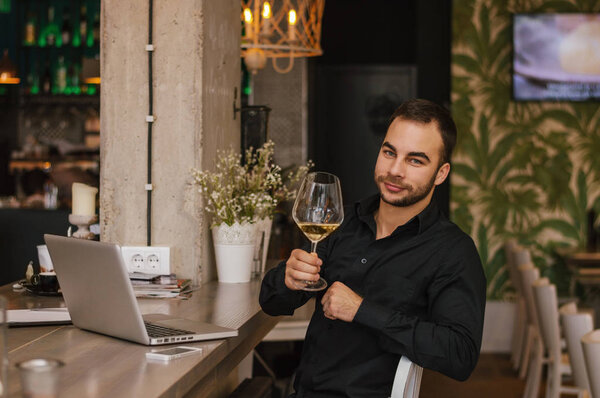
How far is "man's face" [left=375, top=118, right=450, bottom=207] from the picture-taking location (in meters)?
2.18

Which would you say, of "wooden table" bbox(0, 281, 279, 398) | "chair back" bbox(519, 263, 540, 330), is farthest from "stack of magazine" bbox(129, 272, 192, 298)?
"chair back" bbox(519, 263, 540, 330)

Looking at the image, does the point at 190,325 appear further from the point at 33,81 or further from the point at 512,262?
the point at 33,81

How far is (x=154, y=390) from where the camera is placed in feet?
5.17

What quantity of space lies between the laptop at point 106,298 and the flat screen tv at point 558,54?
5523 mm

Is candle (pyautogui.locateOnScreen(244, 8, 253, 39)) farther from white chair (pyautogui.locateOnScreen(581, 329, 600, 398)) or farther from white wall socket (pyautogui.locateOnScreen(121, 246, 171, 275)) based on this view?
white chair (pyautogui.locateOnScreen(581, 329, 600, 398))

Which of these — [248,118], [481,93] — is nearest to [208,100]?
[248,118]

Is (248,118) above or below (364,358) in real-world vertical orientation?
above

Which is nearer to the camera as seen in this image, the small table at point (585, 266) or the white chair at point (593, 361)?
the white chair at point (593, 361)

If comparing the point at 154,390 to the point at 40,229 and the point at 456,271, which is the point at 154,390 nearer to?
the point at 456,271

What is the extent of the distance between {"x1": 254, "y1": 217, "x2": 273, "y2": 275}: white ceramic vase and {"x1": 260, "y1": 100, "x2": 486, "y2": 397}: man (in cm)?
103

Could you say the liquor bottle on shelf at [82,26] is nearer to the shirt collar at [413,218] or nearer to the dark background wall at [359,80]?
the dark background wall at [359,80]

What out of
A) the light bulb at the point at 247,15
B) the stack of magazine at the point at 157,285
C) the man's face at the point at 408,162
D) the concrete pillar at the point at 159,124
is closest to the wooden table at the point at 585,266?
the light bulb at the point at 247,15

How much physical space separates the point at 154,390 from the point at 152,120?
165cm

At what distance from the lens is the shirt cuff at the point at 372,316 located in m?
2.02
